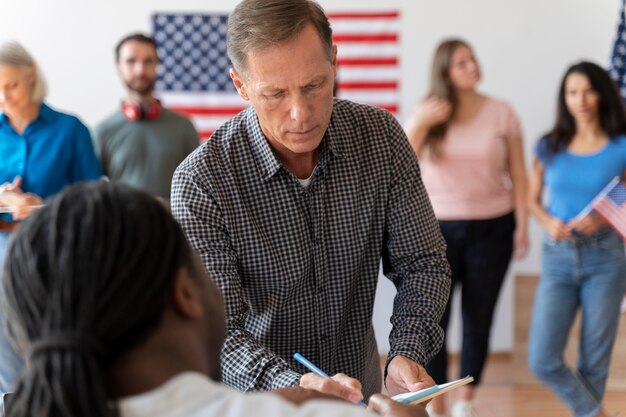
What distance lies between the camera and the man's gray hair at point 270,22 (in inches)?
62.4

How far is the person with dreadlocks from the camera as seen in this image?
0.90 metres

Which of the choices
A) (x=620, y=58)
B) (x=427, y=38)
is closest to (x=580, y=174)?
(x=620, y=58)

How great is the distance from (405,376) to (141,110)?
2.92 meters

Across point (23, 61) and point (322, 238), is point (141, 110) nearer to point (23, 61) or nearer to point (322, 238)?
point (23, 61)

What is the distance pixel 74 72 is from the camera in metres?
5.20

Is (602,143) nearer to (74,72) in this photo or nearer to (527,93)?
(527,93)

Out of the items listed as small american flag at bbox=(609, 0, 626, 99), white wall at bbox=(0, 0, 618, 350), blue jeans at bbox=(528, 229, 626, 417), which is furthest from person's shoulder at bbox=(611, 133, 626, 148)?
white wall at bbox=(0, 0, 618, 350)

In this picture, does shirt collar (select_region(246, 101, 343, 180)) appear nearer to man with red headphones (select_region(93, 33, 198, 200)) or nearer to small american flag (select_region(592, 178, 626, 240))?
small american flag (select_region(592, 178, 626, 240))

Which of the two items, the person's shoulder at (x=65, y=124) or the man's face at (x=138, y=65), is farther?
the man's face at (x=138, y=65)

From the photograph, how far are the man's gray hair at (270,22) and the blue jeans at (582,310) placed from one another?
212 cm

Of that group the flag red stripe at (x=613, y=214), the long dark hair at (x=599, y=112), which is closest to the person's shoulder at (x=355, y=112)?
the flag red stripe at (x=613, y=214)

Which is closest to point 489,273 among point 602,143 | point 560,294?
point 560,294

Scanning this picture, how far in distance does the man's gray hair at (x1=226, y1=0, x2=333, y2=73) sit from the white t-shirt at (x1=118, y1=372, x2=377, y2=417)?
0.78 meters

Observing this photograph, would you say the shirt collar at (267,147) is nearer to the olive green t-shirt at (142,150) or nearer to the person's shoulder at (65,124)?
the person's shoulder at (65,124)
